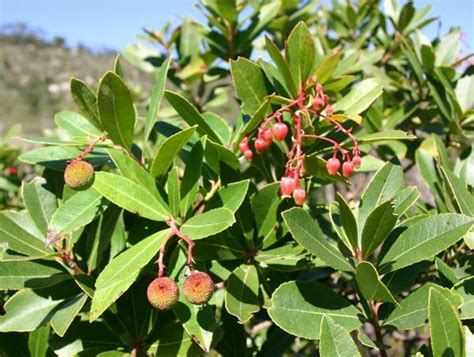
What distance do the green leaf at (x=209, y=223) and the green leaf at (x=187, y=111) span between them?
27 centimetres

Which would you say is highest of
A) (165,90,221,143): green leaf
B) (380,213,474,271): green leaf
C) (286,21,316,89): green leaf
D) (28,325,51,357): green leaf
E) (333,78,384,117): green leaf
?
(286,21,316,89): green leaf

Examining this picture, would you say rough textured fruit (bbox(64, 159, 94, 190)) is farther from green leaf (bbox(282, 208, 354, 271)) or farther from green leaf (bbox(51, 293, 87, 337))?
green leaf (bbox(282, 208, 354, 271))

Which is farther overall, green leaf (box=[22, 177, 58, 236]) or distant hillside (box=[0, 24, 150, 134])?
distant hillside (box=[0, 24, 150, 134])

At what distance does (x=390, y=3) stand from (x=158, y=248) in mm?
1624

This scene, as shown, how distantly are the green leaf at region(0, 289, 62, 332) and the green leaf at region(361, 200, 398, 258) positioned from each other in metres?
0.78

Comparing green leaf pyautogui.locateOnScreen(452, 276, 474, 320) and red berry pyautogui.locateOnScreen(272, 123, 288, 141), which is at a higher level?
red berry pyautogui.locateOnScreen(272, 123, 288, 141)

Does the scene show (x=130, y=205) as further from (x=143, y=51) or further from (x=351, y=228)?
(x=143, y=51)

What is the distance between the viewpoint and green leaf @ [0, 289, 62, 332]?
1.32 metres

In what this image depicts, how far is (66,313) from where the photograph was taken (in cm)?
129

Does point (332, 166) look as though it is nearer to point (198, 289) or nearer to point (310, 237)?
point (310, 237)

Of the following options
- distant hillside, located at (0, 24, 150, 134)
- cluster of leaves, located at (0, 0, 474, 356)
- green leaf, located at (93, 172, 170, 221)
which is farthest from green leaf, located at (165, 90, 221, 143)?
distant hillside, located at (0, 24, 150, 134)

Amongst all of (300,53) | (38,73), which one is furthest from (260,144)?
(38,73)

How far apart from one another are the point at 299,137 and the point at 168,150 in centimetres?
30

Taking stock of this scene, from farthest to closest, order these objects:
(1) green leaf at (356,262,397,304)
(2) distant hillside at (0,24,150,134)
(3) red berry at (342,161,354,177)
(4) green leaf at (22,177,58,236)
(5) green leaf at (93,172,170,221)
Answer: (2) distant hillside at (0,24,150,134) < (4) green leaf at (22,177,58,236) < (3) red berry at (342,161,354,177) < (5) green leaf at (93,172,170,221) < (1) green leaf at (356,262,397,304)
